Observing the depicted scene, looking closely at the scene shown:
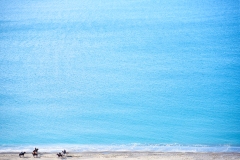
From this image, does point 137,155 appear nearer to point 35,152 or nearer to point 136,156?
point 136,156

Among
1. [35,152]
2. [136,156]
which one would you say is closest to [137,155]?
[136,156]

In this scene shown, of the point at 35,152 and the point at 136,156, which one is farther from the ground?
the point at 35,152

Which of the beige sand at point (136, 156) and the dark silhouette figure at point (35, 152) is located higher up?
the dark silhouette figure at point (35, 152)

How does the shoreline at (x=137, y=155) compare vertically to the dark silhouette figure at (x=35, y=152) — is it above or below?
below

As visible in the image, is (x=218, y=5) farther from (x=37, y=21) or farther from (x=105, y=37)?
(x=37, y=21)

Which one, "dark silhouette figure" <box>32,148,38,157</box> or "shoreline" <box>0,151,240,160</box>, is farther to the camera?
"dark silhouette figure" <box>32,148,38,157</box>

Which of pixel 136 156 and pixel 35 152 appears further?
pixel 35 152

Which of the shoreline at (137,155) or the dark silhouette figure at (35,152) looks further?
the dark silhouette figure at (35,152)

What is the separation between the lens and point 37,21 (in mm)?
10742

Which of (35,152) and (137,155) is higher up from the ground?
(35,152)

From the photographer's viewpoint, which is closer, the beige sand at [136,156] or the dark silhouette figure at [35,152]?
the beige sand at [136,156]

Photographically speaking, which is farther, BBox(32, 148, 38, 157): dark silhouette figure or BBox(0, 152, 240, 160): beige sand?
BBox(32, 148, 38, 157): dark silhouette figure

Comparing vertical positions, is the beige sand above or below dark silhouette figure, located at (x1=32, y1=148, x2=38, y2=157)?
below

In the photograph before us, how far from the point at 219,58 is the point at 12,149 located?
5.26 metres
